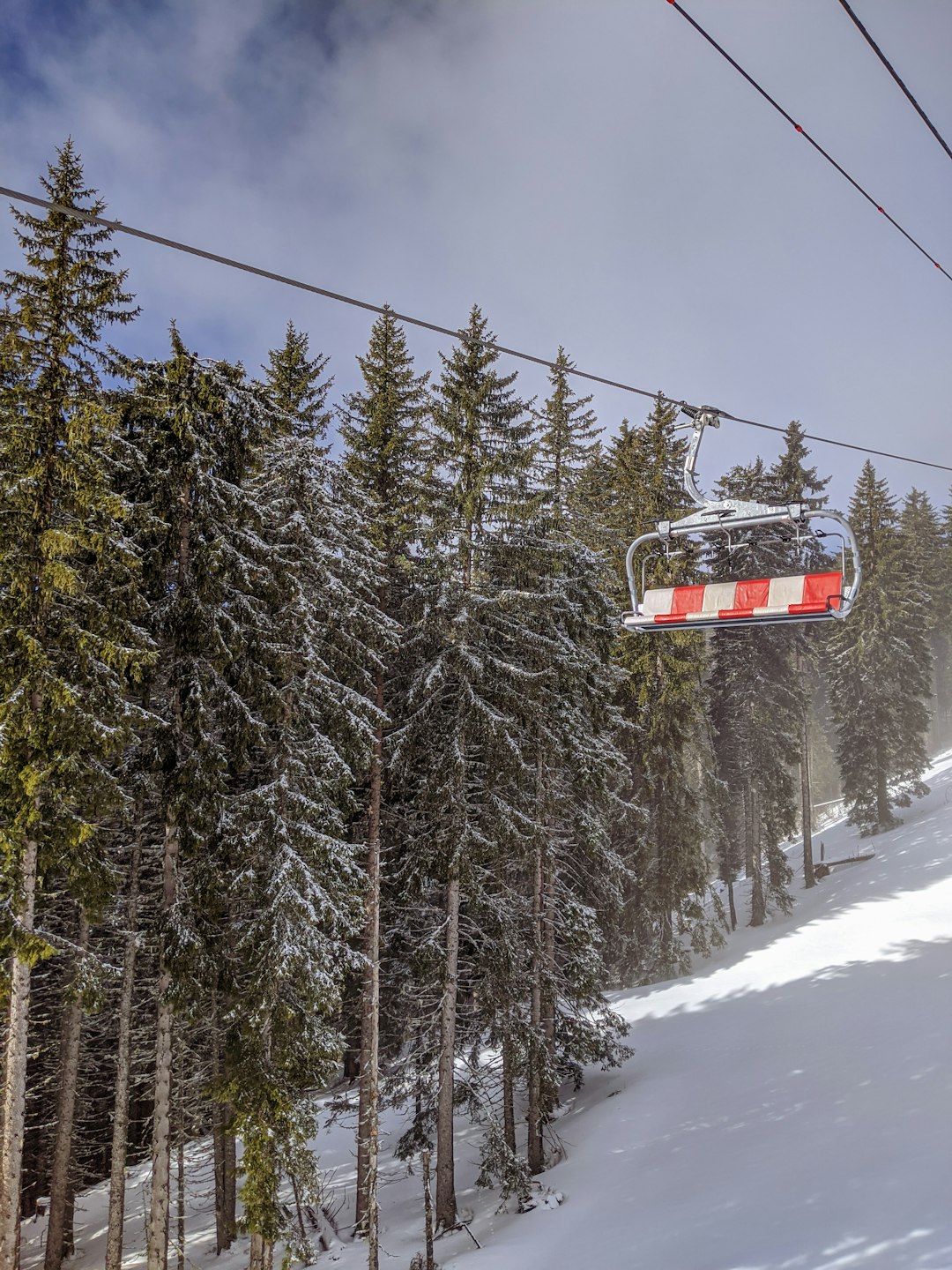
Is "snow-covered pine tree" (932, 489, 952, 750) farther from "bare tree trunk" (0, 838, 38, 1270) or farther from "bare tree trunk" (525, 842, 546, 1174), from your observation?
"bare tree trunk" (0, 838, 38, 1270)

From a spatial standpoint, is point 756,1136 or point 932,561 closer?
point 756,1136

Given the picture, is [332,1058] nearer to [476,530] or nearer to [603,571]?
[476,530]

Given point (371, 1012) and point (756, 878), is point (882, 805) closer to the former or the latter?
point (756, 878)

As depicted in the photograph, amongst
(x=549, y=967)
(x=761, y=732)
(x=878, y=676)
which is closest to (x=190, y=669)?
(x=549, y=967)

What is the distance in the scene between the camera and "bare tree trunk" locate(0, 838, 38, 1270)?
33.4 ft

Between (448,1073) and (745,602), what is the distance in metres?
11.0

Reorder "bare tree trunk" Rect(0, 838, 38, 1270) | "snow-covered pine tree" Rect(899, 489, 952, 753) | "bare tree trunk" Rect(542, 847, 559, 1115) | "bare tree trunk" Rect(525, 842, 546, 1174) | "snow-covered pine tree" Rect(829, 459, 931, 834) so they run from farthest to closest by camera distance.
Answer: "snow-covered pine tree" Rect(899, 489, 952, 753) → "snow-covered pine tree" Rect(829, 459, 931, 834) → "bare tree trunk" Rect(542, 847, 559, 1115) → "bare tree trunk" Rect(525, 842, 546, 1174) → "bare tree trunk" Rect(0, 838, 38, 1270)

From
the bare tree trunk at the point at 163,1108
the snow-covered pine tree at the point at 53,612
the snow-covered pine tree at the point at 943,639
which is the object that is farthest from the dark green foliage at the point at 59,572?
the snow-covered pine tree at the point at 943,639

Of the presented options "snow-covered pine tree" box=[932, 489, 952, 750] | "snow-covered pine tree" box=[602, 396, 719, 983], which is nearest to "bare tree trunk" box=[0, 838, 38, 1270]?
"snow-covered pine tree" box=[602, 396, 719, 983]

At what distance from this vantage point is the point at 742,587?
385 inches

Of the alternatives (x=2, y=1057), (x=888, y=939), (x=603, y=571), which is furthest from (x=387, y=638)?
(x=888, y=939)

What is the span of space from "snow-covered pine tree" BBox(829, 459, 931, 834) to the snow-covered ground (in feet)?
33.5

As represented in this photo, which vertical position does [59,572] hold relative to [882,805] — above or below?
above

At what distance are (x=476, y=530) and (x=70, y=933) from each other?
12225 mm
